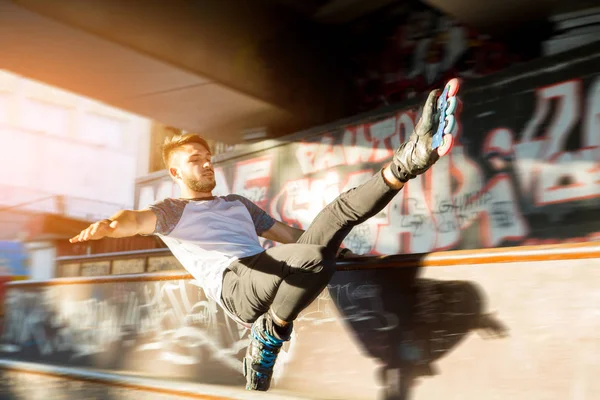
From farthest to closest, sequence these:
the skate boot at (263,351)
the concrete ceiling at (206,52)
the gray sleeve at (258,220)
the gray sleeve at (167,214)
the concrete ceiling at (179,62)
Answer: the concrete ceiling at (179,62), the concrete ceiling at (206,52), the gray sleeve at (258,220), the gray sleeve at (167,214), the skate boot at (263,351)

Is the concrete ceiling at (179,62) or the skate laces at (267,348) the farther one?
the concrete ceiling at (179,62)

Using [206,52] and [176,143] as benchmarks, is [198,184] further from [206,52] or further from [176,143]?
[206,52]

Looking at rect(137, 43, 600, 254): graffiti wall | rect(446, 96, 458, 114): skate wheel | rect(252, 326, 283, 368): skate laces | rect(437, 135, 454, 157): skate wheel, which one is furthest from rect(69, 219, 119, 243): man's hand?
rect(137, 43, 600, 254): graffiti wall

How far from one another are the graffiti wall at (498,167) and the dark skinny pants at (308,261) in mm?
3811

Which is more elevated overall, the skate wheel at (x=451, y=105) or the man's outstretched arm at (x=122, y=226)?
the skate wheel at (x=451, y=105)

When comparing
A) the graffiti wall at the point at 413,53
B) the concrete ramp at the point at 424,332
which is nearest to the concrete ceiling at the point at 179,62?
the graffiti wall at the point at 413,53

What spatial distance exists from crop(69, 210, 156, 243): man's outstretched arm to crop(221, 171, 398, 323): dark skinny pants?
70 cm

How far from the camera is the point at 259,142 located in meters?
10.5

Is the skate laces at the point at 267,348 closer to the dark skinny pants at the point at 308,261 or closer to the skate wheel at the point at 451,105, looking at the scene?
the dark skinny pants at the point at 308,261

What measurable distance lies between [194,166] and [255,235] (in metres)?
0.65

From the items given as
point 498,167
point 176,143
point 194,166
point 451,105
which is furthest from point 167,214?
point 498,167

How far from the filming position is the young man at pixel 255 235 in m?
2.76

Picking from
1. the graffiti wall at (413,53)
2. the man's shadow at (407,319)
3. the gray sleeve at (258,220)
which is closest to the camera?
the man's shadow at (407,319)

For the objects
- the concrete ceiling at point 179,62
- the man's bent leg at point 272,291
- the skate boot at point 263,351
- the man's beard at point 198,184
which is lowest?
the skate boot at point 263,351
